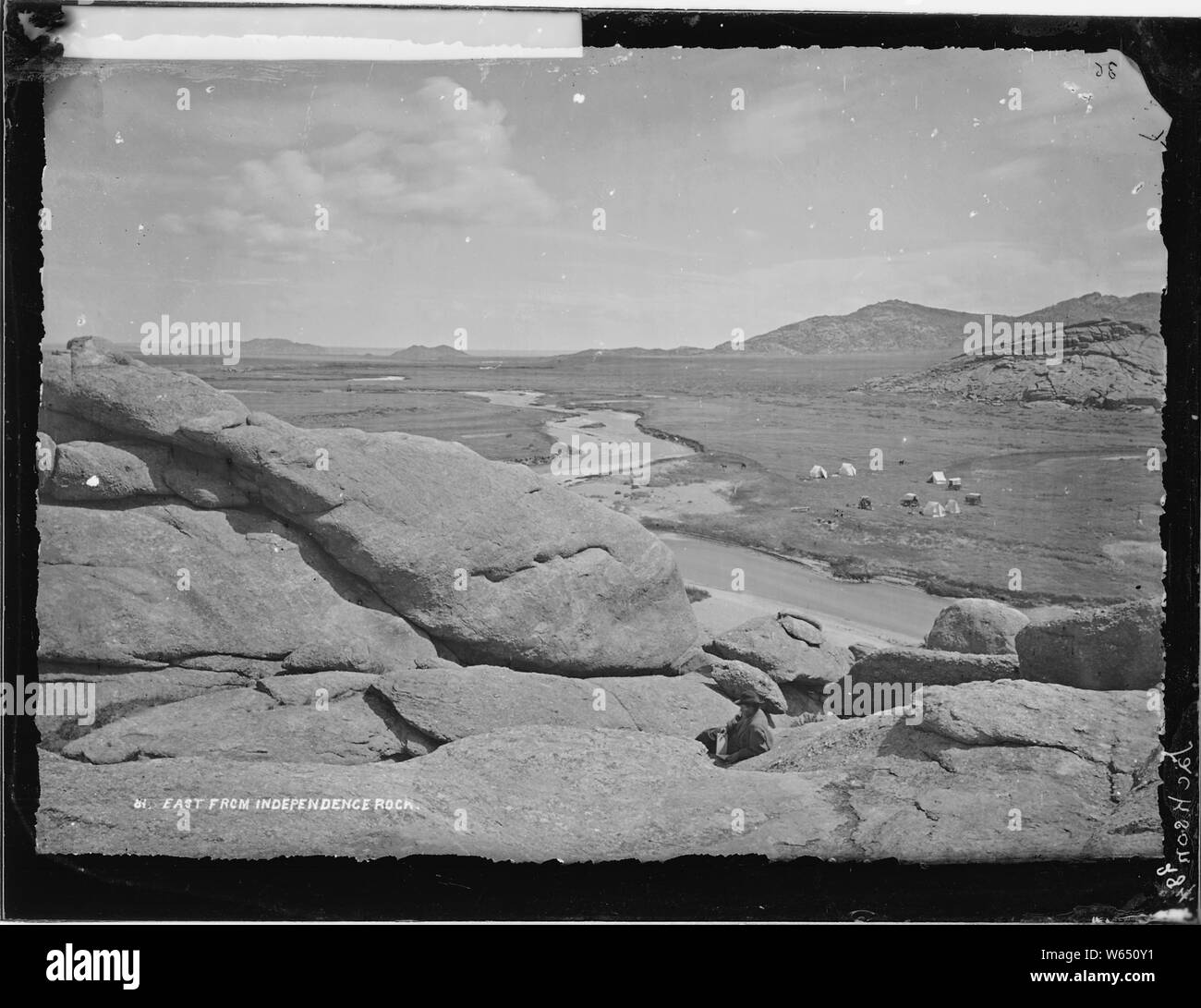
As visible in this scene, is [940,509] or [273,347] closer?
[273,347]

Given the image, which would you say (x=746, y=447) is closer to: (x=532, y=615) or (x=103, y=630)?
(x=532, y=615)

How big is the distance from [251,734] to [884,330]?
488cm

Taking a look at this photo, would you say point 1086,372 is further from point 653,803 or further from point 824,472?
point 653,803

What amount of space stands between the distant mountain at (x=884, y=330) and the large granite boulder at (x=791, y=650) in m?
1.88

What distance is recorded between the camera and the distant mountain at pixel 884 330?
637 cm

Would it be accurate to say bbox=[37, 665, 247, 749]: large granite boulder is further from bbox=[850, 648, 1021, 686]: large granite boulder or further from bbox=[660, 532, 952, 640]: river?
bbox=[850, 648, 1021, 686]: large granite boulder

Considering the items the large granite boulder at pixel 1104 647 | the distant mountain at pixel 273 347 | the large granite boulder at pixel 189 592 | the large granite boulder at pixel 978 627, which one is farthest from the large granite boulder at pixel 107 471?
the large granite boulder at pixel 1104 647

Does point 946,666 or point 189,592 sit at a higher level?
point 189,592

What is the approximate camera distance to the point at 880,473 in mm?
6559

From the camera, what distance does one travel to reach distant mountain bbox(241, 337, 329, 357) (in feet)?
20.8

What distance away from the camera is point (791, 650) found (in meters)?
6.75

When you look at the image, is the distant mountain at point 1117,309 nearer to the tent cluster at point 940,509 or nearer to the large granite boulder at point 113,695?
the tent cluster at point 940,509
